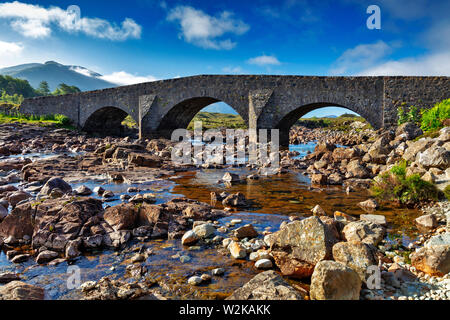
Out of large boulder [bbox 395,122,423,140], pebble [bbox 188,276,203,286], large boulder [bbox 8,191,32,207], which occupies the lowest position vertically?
pebble [bbox 188,276,203,286]

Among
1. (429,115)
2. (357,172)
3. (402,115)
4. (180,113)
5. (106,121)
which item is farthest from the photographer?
(106,121)

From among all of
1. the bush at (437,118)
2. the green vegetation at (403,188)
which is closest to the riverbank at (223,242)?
the green vegetation at (403,188)

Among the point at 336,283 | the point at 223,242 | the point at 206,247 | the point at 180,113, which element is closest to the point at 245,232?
the point at 223,242

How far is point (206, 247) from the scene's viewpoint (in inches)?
191

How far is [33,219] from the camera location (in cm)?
522

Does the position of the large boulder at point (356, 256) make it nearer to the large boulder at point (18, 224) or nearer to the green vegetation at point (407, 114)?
the large boulder at point (18, 224)

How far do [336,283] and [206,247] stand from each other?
235cm

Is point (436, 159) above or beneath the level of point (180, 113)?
beneath

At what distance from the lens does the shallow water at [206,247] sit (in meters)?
3.74

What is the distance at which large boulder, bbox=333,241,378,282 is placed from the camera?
356cm

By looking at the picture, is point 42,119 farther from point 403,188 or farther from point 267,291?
point 267,291

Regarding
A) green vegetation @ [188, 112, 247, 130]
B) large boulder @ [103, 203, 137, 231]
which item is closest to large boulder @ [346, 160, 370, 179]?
large boulder @ [103, 203, 137, 231]

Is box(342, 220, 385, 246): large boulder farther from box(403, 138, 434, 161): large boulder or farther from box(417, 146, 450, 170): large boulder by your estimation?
box(403, 138, 434, 161): large boulder
